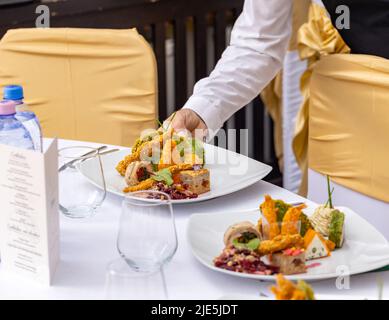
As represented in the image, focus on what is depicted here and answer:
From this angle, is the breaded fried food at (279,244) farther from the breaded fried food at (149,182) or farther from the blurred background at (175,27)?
the blurred background at (175,27)

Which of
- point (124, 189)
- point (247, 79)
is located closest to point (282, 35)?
point (247, 79)

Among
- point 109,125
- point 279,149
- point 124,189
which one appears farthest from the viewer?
point 279,149

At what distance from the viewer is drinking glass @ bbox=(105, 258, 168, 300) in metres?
0.89

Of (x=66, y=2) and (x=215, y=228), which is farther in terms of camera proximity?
(x=66, y=2)

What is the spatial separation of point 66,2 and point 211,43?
34.3 inches

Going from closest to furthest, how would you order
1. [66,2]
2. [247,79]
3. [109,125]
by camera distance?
[247,79] → [109,125] → [66,2]

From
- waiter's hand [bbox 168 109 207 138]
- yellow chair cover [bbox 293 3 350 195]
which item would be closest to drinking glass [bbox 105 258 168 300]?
waiter's hand [bbox 168 109 207 138]

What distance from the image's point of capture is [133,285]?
888 millimetres

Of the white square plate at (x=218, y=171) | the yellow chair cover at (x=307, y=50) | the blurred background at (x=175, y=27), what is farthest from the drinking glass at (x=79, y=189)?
the blurred background at (x=175, y=27)

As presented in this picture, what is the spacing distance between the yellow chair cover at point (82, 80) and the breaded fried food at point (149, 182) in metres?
0.76

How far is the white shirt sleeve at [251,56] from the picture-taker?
2023mm

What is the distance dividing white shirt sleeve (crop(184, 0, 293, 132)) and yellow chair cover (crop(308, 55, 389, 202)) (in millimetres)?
132
